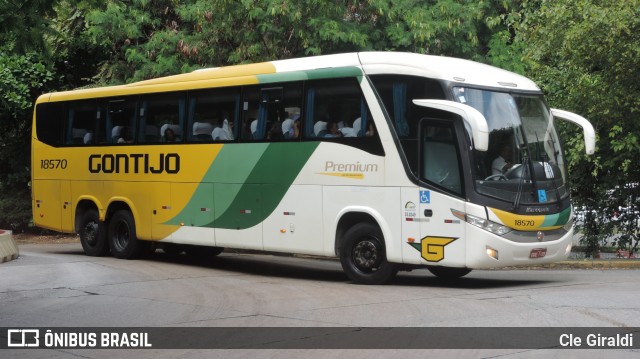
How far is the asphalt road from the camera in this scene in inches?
460

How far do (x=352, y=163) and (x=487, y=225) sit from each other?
2.56m

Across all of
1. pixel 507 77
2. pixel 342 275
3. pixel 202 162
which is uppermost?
pixel 507 77

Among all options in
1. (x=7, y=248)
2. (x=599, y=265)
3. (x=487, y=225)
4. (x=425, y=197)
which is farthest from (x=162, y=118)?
(x=599, y=265)

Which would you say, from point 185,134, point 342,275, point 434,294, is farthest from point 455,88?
point 185,134

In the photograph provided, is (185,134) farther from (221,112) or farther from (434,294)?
(434,294)

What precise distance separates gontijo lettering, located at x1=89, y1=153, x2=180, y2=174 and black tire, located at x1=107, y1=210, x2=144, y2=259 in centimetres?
95

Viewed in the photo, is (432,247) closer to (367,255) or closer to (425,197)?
(425,197)

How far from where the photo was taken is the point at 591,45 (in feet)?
67.9

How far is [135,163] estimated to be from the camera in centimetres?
2062

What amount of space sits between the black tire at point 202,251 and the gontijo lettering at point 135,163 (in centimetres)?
215

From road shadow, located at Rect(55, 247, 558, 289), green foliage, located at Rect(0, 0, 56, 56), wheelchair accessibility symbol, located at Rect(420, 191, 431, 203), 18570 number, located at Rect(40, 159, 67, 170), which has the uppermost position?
green foliage, located at Rect(0, 0, 56, 56)

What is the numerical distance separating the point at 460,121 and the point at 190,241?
6.62 m

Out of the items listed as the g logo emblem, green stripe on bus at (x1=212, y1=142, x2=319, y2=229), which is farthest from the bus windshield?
green stripe on bus at (x1=212, y1=142, x2=319, y2=229)

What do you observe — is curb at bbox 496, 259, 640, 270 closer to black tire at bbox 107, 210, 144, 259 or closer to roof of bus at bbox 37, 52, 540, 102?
roof of bus at bbox 37, 52, 540, 102
